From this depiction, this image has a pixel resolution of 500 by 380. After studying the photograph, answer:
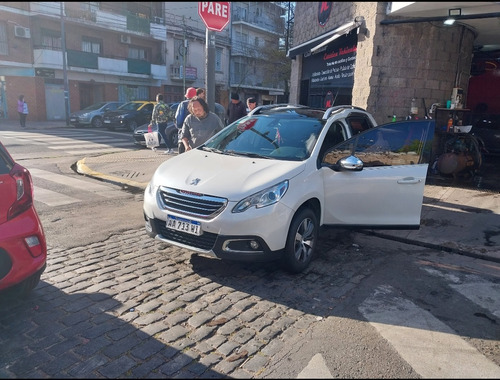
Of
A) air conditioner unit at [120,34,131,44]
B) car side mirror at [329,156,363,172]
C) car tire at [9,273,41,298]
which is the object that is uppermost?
air conditioner unit at [120,34,131,44]

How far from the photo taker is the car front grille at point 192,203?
400 cm

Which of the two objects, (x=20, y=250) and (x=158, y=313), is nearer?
(x=20, y=250)

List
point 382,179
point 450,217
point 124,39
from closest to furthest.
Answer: point 382,179 < point 450,217 < point 124,39

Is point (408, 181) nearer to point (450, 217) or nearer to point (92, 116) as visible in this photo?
point (450, 217)

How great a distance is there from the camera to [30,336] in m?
3.09

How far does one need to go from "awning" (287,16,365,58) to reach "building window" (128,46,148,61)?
25.2 metres

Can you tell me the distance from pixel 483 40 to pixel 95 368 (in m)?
12.0

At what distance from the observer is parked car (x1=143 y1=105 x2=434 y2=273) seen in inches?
157

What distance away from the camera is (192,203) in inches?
163

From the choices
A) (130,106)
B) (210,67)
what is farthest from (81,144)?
(210,67)

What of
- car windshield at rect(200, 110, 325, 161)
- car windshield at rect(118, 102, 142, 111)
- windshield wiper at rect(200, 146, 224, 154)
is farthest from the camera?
car windshield at rect(118, 102, 142, 111)

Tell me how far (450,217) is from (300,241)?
3.63 metres

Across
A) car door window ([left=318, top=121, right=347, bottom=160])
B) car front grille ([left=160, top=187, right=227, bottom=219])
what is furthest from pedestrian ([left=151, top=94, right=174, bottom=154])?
car front grille ([left=160, top=187, right=227, bottom=219])

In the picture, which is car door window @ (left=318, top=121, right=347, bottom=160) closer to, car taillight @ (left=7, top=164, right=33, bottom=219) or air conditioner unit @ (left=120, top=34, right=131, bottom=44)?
car taillight @ (left=7, top=164, right=33, bottom=219)
